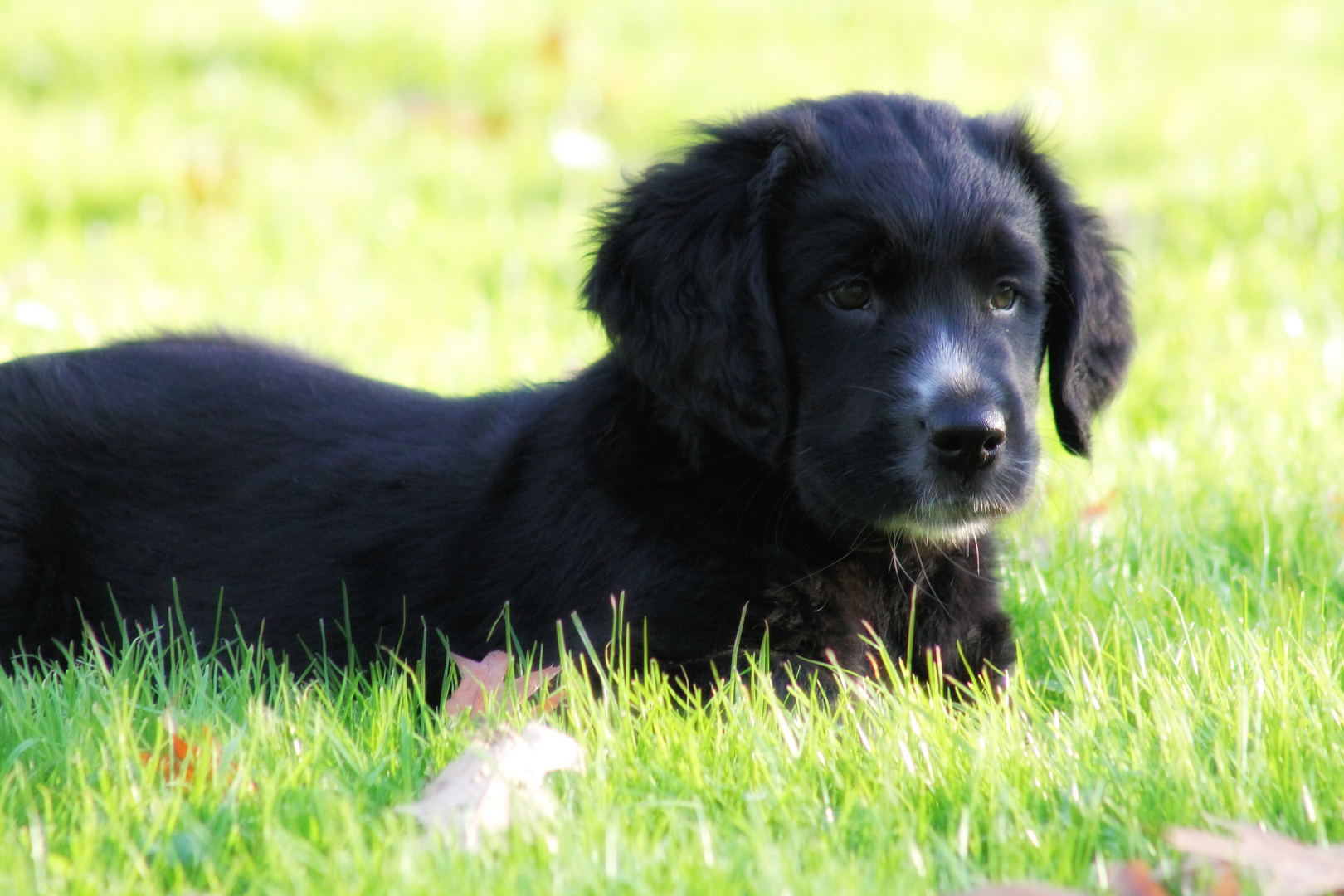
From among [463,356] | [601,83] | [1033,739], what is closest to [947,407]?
[1033,739]

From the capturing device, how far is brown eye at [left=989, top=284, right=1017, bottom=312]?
266 centimetres

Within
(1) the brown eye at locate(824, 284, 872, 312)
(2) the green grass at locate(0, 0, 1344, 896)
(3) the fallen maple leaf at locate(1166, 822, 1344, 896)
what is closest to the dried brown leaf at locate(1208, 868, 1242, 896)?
(3) the fallen maple leaf at locate(1166, 822, 1344, 896)

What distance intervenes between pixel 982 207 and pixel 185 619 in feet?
5.90

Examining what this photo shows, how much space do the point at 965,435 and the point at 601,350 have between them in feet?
7.36

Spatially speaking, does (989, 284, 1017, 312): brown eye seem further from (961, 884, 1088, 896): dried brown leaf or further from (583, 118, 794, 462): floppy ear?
(961, 884, 1088, 896): dried brown leaf

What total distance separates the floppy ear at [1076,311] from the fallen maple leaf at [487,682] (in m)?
1.24

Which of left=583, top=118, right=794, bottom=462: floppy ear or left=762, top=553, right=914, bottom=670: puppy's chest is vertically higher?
left=583, top=118, right=794, bottom=462: floppy ear

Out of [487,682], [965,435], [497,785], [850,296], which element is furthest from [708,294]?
[497,785]

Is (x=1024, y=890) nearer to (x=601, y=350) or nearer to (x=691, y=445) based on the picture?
(x=691, y=445)

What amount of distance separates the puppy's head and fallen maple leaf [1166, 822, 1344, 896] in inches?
33.8

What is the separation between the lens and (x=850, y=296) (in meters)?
2.58

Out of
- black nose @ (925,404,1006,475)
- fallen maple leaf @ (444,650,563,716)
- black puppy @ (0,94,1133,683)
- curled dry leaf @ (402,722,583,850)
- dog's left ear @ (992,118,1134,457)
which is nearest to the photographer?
curled dry leaf @ (402,722,583,850)

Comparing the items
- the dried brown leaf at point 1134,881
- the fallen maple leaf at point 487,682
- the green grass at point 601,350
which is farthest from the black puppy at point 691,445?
the dried brown leaf at point 1134,881

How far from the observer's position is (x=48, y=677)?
8.25 feet
